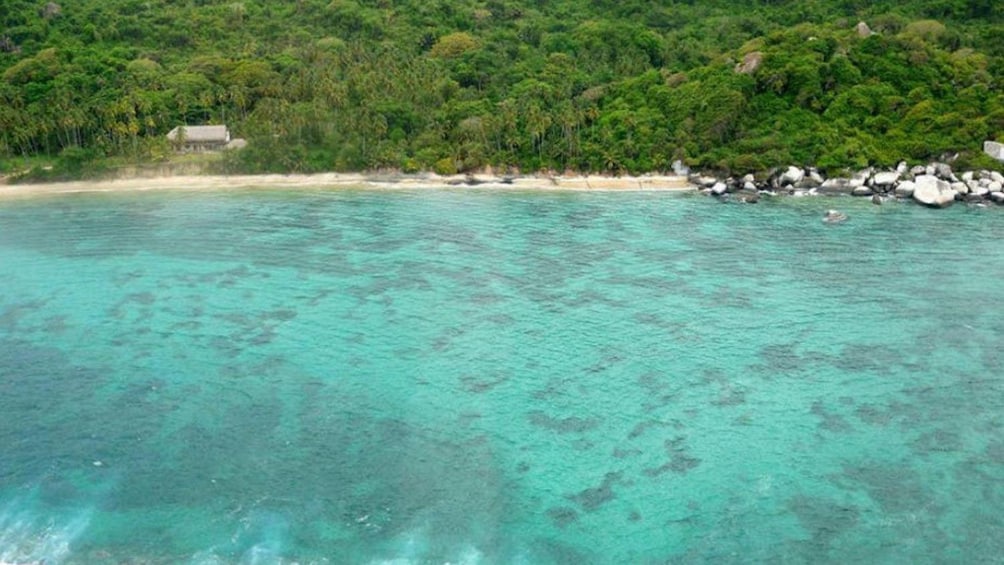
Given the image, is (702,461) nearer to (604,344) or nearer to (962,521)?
(962,521)

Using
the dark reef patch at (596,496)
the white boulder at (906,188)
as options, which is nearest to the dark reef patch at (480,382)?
the dark reef patch at (596,496)

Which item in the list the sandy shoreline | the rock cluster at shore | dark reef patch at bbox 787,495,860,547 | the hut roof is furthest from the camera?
the hut roof

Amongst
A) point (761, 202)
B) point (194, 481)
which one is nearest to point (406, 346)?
point (194, 481)

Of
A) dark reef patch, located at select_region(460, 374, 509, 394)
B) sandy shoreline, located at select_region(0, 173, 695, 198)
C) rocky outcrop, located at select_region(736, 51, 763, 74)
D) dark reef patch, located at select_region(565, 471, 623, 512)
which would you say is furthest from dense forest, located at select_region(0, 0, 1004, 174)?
dark reef patch, located at select_region(565, 471, 623, 512)

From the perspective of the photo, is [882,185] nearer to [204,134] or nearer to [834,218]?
[834,218]

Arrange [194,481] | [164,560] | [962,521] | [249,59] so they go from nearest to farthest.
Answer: [164,560] → [962,521] → [194,481] → [249,59]

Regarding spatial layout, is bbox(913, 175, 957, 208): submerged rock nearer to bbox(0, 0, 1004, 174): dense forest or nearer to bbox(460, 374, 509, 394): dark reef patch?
bbox(0, 0, 1004, 174): dense forest

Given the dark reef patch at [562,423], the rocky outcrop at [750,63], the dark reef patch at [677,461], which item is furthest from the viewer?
the rocky outcrop at [750,63]

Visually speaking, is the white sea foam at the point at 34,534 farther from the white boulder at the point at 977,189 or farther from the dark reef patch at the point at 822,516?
the white boulder at the point at 977,189
